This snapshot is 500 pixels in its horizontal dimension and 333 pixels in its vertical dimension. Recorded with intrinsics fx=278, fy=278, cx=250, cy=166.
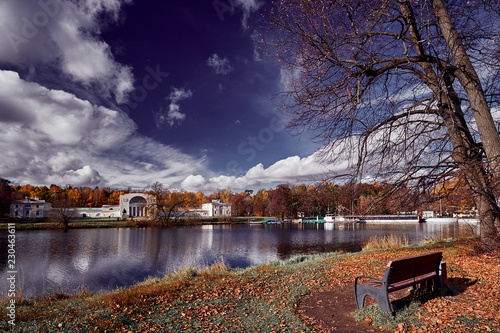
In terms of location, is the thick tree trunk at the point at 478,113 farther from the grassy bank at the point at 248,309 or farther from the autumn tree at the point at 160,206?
the autumn tree at the point at 160,206

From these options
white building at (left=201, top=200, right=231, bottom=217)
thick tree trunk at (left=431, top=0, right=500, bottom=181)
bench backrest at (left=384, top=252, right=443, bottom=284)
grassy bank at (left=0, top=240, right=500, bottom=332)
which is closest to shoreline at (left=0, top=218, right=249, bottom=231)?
white building at (left=201, top=200, right=231, bottom=217)

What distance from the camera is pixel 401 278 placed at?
4.91m

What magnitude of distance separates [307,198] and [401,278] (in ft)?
118

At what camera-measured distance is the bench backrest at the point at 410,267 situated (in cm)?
→ 466

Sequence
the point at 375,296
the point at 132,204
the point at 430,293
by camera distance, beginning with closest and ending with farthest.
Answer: the point at 375,296, the point at 430,293, the point at 132,204

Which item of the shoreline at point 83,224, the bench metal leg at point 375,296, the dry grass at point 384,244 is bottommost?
the shoreline at point 83,224

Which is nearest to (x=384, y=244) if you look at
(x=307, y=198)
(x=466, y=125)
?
(x=466, y=125)

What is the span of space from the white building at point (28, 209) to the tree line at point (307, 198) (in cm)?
172

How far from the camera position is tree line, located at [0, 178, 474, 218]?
8516 millimetres

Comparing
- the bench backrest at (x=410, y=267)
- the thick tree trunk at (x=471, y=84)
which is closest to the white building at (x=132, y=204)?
the thick tree trunk at (x=471, y=84)

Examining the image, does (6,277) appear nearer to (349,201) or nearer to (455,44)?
(349,201)

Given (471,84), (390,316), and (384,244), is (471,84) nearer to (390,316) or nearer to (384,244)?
(390,316)

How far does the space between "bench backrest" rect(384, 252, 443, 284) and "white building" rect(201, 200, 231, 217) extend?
90.0m

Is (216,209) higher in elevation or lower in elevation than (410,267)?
lower
